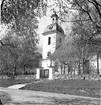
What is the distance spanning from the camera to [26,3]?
25.8 ft

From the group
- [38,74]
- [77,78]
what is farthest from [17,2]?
[38,74]

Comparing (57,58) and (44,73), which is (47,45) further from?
(44,73)

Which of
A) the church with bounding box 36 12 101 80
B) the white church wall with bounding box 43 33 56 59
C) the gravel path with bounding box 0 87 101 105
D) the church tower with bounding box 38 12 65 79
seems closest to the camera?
the gravel path with bounding box 0 87 101 105

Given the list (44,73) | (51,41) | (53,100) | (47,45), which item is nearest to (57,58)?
(44,73)

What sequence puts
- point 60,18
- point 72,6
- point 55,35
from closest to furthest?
point 60,18
point 72,6
point 55,35

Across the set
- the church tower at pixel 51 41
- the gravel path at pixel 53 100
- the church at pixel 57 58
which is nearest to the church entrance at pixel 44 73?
the church at pixel 57 58

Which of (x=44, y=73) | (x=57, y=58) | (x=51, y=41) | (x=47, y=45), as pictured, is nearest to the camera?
(x=44, y=73)

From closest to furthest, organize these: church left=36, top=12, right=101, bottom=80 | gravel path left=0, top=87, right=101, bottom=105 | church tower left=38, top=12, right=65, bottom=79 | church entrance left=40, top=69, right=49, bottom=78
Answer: gravel path left=0, top=87, right=101, bottom=105 → church entrance left=40, top=69, right=49, bottom=78 → church left=36, top=12, right=101, bottom=80 → church tower left=38, top=12, right=65, bottom=79

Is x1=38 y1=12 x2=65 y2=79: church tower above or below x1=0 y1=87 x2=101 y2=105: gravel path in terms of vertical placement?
above

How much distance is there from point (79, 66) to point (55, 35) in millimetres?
16093

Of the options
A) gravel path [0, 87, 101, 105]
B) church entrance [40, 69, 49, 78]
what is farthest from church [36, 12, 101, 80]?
gravel path [0, 87, 101, 105]

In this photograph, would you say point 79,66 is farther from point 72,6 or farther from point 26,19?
point 26,19

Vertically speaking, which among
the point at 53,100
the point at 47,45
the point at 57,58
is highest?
the point at 47,45

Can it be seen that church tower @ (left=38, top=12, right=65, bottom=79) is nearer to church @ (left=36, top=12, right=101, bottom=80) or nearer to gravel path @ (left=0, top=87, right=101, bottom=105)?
church @ (left=36, top=12, right=101, bottom=80)
